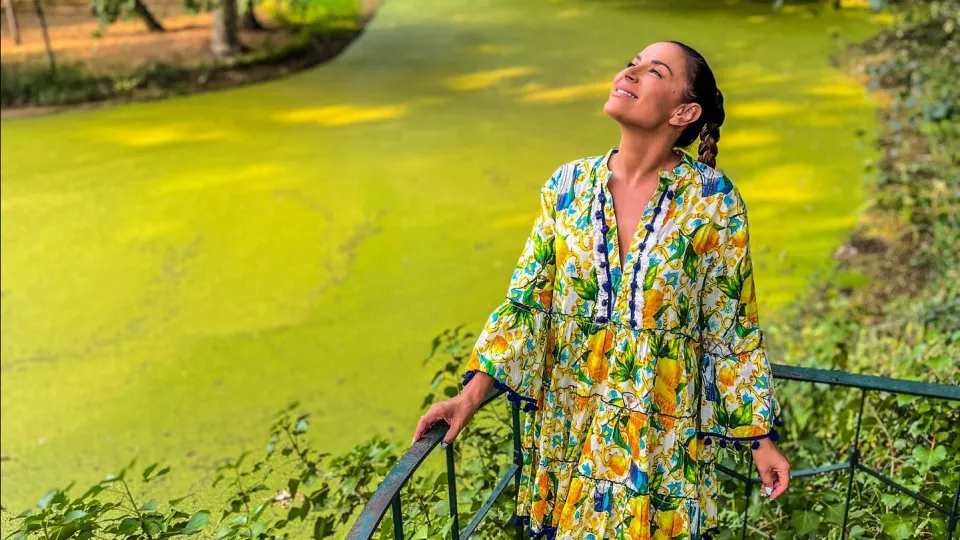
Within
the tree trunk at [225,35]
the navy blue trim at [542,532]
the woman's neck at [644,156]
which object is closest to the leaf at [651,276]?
the woman's neck at [644,156]

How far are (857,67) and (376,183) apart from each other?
3.70m

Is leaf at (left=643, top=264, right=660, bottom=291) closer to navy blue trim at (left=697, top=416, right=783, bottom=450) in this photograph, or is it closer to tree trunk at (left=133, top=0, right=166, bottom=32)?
navy blue trim at (left=697, top=416, right=783, bottom=450)

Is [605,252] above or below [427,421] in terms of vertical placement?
above

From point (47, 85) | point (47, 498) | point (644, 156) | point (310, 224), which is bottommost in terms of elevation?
point (310, 224)

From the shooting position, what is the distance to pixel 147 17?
22.4 ft

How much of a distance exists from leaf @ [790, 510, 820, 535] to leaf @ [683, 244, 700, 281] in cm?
59

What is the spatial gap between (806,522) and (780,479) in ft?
1.38

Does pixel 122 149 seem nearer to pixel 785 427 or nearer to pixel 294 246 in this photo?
pixel 294 246

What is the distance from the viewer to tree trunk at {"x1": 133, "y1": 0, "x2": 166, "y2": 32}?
21.8 feet

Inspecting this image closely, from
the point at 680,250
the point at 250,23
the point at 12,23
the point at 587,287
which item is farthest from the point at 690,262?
the point at 250,23

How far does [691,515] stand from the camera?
107cm

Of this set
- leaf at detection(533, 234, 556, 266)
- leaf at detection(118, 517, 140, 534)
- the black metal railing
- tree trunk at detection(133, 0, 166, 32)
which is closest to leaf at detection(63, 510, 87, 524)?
leaf at detection(118, 517, 140, 534)

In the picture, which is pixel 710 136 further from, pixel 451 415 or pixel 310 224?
pixel 310 224

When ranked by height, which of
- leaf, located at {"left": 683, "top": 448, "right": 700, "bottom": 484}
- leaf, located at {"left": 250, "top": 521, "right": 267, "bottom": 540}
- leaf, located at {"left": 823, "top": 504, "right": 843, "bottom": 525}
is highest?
leaf, located at {"left": 683, "top": 448, "right": 700, "bottom": 484}
